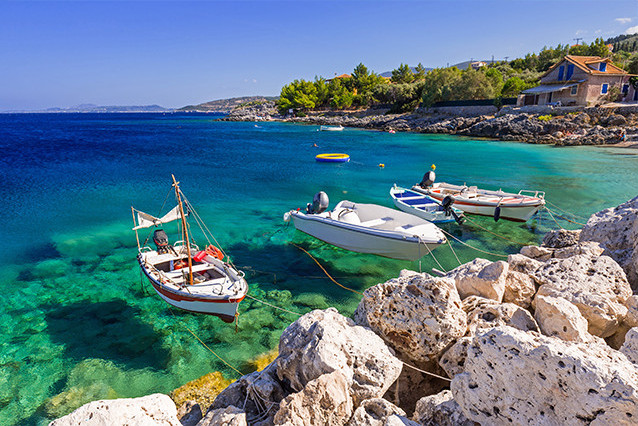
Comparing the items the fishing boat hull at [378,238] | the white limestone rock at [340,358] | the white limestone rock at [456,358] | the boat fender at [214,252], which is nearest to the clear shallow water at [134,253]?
the fishing boat hull at [378,238]

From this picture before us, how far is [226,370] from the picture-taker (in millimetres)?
8281

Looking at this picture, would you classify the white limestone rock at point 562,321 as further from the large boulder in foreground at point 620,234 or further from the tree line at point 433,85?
the tree line at point 433,85

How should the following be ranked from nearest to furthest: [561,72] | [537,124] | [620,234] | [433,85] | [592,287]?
[592,287] → [620,234] → [537,124] → [561,72] → [433,85]

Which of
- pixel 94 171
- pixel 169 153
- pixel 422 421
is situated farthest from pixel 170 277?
pixel 169 153

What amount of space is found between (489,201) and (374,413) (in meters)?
15.4

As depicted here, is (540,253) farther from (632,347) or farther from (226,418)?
(226,418)

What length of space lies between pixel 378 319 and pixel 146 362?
6.17 m

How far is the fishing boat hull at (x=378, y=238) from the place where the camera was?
475 inches

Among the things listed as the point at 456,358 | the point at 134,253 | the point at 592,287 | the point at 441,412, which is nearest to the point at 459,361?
the point at 456,358

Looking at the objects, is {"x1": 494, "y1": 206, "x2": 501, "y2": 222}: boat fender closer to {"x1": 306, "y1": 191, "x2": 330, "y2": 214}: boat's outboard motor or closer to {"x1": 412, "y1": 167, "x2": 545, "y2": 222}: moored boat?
{"x1": 412, "y1": 167, "x2": 545, "y2": 222}: moored boat

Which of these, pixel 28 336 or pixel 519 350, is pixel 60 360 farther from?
pixel 519 350

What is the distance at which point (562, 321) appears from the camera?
15.1 ft

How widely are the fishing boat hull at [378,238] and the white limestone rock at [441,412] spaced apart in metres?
8.00

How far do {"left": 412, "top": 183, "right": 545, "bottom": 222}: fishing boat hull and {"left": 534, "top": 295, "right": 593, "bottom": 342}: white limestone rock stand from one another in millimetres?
12283
